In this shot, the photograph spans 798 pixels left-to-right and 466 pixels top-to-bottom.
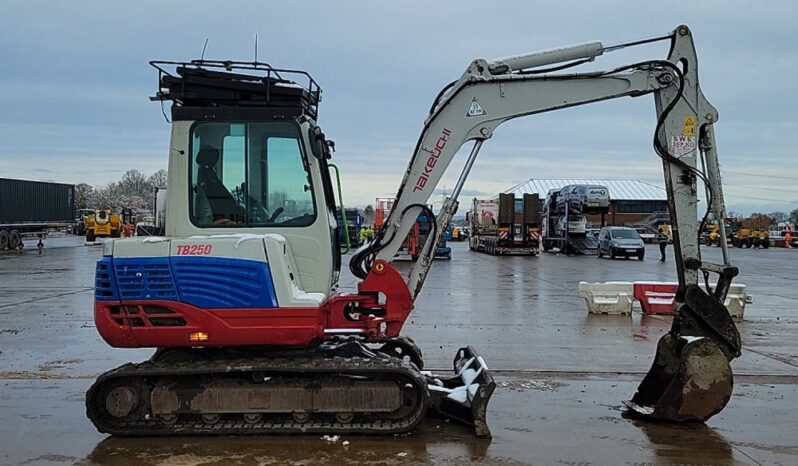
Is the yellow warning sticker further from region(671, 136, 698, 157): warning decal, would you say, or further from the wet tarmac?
the wet tarmac

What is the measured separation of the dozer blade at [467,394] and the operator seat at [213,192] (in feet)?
8.21

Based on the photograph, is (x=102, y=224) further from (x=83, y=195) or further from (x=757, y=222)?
(x=757, y=222)

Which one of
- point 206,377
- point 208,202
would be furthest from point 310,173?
point 206,377

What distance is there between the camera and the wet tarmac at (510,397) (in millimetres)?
5996

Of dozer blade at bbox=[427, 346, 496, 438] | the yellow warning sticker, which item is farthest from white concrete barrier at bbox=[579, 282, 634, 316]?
the yellow warning sticker

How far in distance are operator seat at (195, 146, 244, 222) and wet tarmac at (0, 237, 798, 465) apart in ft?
6.61

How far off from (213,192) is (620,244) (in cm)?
3322

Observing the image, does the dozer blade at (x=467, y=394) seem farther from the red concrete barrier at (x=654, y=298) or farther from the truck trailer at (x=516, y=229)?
the truck trailer at (x=516, y=229)

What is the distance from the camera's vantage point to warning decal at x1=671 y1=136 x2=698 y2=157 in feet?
23.5

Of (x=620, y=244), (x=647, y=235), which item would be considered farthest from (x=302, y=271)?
(x=647, y=235)

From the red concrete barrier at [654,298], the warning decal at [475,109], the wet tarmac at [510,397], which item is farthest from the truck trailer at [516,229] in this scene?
the warning decal at [475,109]

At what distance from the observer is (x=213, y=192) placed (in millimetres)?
6484

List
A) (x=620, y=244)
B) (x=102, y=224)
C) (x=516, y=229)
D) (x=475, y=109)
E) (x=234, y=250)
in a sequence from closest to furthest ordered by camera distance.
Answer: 1. (x=234, y=250)
2. (x=475, y=109)
3. (x=620, y=244)
4. (x=516, y=229)
5. (x=102, y=224)

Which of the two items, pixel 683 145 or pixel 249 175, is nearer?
pixel 249 175
